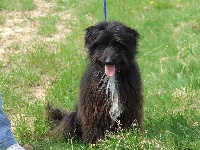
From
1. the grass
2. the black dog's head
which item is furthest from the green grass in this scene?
the black dog's head

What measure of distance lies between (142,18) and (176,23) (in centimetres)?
96

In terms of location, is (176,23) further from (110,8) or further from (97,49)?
(97,49)

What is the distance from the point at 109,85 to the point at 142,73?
103 inches

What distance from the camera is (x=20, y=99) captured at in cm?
554

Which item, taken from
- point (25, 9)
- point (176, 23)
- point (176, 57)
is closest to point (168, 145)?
point (176, 57)

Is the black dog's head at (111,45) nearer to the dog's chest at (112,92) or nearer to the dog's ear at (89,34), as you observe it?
the dog's ear at (89,34)

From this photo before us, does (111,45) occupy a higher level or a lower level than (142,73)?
higher

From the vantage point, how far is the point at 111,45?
3.86 m

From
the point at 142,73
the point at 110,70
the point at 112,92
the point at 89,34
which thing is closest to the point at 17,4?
the point at 142,73

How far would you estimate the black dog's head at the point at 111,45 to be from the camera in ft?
12.5

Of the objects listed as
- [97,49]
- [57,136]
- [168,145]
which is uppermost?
[97,49]

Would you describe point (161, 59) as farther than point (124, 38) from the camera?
Yes

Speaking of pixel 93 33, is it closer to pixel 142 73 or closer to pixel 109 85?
pixel 109 85

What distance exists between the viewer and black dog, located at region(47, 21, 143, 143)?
3852mm
